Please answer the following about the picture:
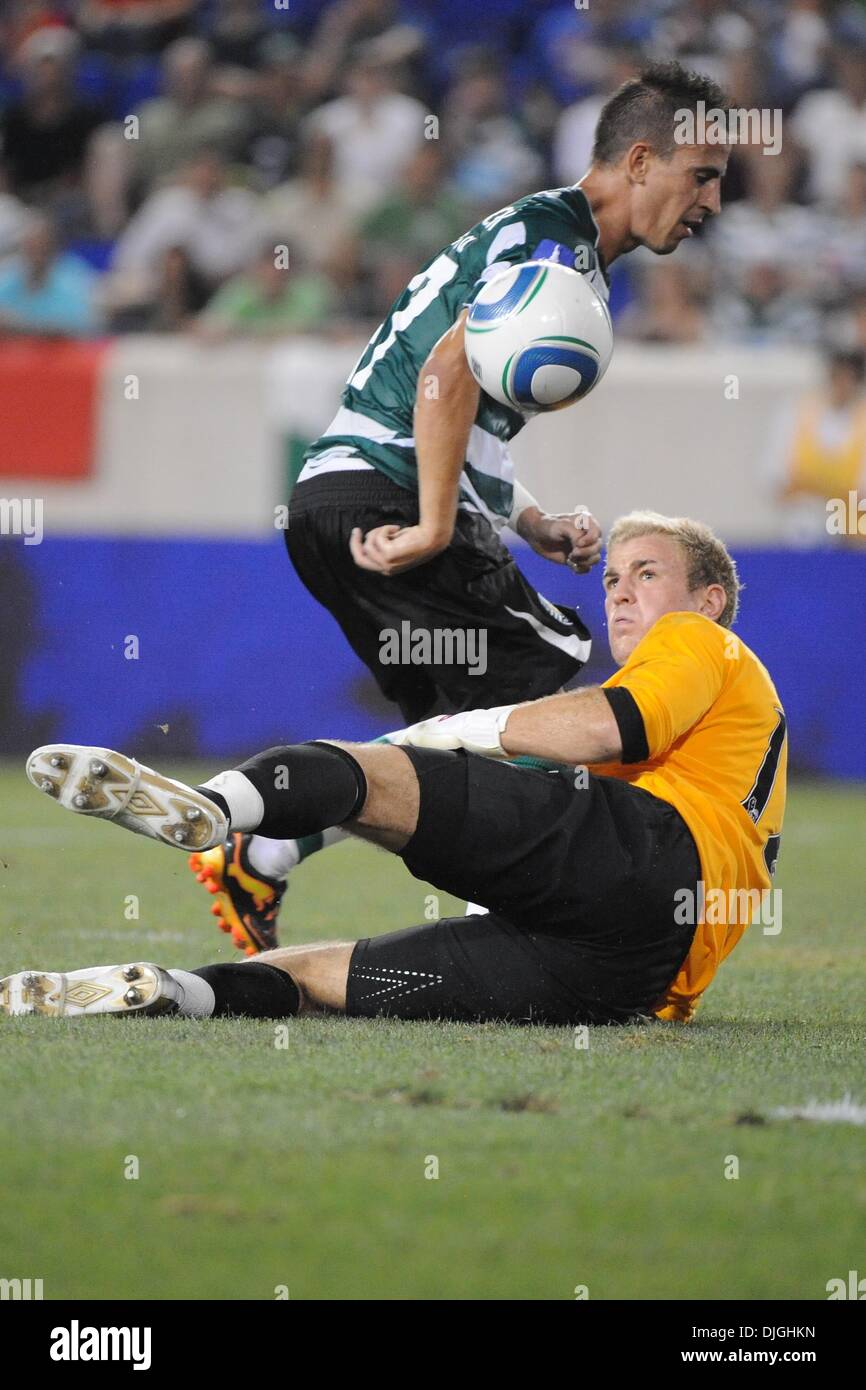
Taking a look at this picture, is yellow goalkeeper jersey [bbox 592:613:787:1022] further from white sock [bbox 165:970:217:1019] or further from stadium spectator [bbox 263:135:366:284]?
stadium spectator [bbox 263:135:366:284]

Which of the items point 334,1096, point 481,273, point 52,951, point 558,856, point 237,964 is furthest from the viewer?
point 52,951

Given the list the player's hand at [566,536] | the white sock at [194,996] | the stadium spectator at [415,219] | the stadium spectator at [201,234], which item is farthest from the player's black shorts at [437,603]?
the stadium spectator at [201,234]

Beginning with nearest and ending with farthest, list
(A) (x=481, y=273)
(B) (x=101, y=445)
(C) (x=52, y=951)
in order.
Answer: (A) (x=481, y=273)
(C) (x=52, y=951)
(B) (x=101, y=445)

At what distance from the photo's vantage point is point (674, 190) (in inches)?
186

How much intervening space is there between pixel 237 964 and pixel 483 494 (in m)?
1.40

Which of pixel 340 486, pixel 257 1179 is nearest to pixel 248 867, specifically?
pixel 340 486

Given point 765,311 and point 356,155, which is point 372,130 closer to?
point 356,155

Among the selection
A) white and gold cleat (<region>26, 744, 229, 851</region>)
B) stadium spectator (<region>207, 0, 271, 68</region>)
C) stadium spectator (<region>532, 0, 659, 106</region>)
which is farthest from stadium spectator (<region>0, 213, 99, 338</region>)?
white and gold cleat (<region>26, 744, 229, 851</region>)

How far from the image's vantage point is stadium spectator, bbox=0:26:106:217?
14328 mm

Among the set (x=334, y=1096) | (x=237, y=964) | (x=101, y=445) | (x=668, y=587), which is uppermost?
(x=101, y=445)

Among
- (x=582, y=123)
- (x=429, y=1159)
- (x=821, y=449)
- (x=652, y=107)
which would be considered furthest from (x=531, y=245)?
(x=582, y=123)

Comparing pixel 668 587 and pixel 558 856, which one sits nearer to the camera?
pixel 558 856

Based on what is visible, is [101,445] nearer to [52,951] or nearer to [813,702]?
[813,702]
